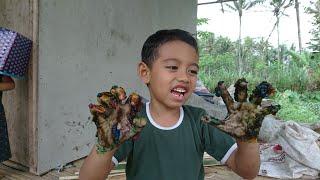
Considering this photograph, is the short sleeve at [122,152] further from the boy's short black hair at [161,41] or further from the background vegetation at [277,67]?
the background vegetation at [277,67]

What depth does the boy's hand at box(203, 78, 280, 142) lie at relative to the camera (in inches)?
39.4

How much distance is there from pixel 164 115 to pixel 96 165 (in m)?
0.32

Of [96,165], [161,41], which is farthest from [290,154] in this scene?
[96,165]

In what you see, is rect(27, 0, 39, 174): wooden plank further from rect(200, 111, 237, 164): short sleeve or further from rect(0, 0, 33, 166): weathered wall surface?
rect(200, 111, 237, 164): short sleeve

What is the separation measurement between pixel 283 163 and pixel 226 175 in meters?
0.63

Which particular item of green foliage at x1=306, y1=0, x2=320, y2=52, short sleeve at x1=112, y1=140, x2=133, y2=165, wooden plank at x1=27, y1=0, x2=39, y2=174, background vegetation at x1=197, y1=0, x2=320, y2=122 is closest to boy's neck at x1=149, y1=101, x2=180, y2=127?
short sleeve at x1=112, y1=140, x2=133, y2=165

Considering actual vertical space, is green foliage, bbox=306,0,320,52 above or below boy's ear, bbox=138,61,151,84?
above

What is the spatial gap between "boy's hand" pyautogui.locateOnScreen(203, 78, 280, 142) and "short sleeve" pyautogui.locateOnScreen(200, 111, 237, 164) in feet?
0.55

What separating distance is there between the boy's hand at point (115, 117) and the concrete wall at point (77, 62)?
7.10ft

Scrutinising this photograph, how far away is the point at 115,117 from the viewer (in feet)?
2.97

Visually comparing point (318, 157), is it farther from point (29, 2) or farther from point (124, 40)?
point (29, 2)

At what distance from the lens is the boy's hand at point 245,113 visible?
3.28 ft

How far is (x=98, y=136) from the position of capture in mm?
925

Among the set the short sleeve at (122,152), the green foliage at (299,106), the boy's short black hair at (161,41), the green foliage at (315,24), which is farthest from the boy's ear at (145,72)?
the green foliage at (315,24)
